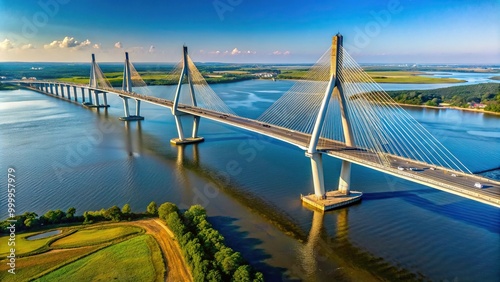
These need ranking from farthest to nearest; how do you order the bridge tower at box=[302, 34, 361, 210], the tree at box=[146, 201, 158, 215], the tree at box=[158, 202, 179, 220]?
the bridge tower at box=[302, 34, 361, 210] < the tree at box=[146, 201, 158, 215] < the tree at box=[158, 202, 179, 220]

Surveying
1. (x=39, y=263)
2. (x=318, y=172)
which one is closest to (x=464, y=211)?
(x=318, y=172)

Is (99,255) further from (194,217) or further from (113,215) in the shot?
(194,217)

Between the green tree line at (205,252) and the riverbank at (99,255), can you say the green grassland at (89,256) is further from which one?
the green tree line at (205,252)

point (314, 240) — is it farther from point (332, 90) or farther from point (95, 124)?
point (95, 124)

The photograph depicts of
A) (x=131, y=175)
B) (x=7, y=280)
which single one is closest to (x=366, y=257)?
(x=7, y=280)

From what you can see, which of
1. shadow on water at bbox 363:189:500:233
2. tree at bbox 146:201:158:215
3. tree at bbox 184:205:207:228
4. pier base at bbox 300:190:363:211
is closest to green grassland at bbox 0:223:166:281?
tree at bbox 146:201:158:215

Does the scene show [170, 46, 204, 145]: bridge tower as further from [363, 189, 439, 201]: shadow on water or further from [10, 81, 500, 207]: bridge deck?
[363, 189, 439, 201]: shadow on water
